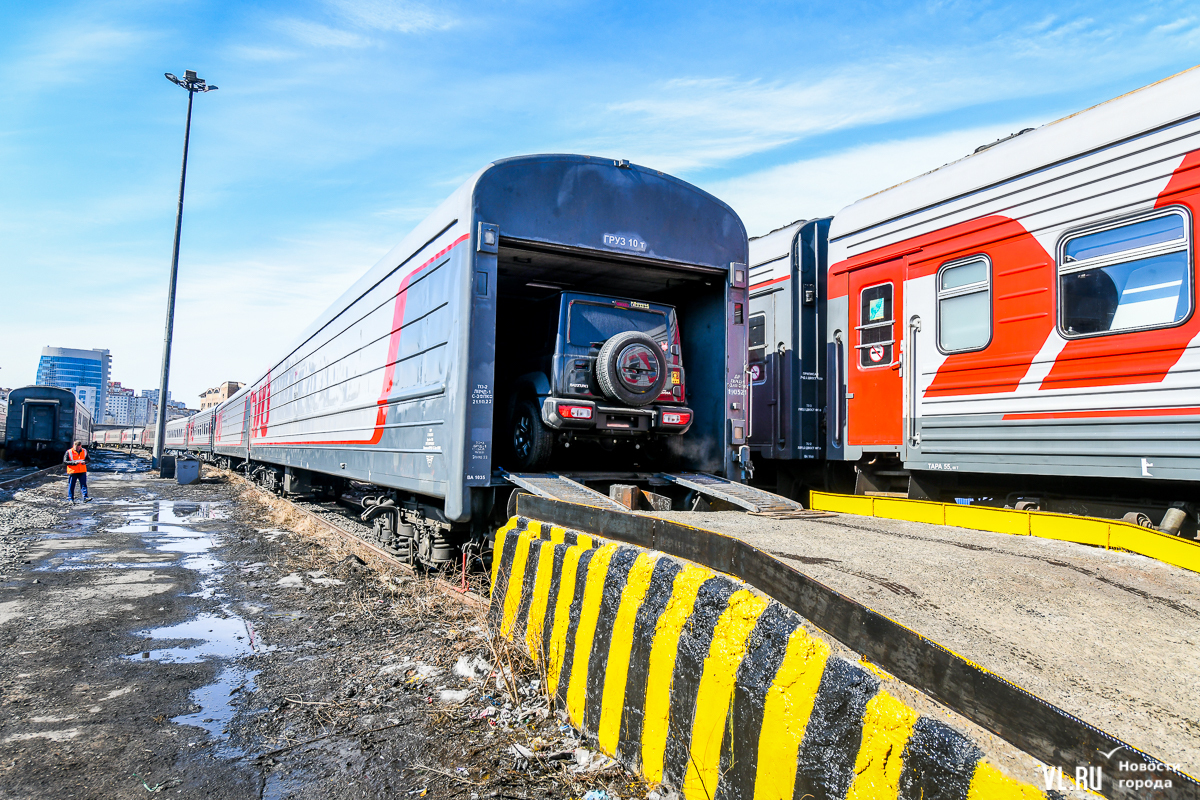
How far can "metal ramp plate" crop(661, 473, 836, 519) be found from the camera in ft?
15.4

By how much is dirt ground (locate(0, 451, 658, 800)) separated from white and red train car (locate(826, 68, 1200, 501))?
4.25 metres

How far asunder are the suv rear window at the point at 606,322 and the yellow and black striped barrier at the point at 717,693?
2.66 meters

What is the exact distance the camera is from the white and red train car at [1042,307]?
477 cm

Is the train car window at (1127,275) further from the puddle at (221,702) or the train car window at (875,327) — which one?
the puddle at (221,702)

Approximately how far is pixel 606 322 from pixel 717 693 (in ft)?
14.6

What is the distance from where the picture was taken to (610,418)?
621 centimetres

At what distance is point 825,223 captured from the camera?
8406 millimetres

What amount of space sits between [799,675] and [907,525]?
86.1 inches

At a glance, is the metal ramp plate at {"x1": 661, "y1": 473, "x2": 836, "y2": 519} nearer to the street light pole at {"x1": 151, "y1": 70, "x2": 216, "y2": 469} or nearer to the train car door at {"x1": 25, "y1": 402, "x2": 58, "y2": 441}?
the street light pole at {"x1": 151, "y1": 70, "x2": 216, "y2": 469}

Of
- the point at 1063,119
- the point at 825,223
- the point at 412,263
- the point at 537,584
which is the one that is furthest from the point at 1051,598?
the point at 825,223

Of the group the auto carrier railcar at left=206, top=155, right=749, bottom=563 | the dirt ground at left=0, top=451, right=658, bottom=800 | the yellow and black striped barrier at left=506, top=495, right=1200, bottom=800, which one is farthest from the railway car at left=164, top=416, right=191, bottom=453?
the yellow and black striped barrier at left=506, top=495, right=1200, bottom=800

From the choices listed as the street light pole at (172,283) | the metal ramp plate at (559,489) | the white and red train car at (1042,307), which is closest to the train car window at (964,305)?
the white and red train car at (1042,307)

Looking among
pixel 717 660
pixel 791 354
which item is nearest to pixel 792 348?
pixel 791 354

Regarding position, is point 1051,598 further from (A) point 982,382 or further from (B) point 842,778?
(A) point 982,382
